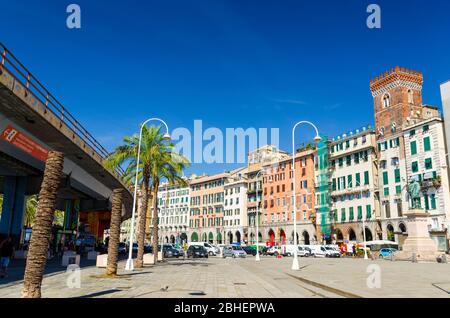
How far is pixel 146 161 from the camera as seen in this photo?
3050cm

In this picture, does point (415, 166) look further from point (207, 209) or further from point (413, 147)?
point (207, 209)

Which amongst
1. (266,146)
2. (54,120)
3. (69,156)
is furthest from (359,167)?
(54,120)

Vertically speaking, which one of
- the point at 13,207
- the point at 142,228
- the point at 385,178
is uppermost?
the point at 385,178

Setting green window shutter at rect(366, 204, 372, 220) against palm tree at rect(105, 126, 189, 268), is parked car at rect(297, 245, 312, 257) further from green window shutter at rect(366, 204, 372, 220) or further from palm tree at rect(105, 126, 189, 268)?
palm tree at rect(105, 126, 189, 268)

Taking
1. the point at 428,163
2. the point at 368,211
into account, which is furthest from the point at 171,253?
the point at 428,163

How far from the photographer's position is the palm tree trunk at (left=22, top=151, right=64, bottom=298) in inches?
436

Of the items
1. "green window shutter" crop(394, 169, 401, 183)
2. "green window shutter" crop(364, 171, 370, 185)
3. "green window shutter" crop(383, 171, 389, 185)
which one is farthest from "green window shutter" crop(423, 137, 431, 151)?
"green window shutter" crop(364, 171, 370, 185)

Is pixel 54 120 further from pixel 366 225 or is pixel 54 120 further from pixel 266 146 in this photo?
pixel 266 146

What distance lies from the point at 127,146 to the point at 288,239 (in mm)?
61366

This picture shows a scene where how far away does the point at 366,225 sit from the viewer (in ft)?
228

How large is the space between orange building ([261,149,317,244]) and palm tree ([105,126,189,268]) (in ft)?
173

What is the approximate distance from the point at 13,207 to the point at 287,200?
2473 inches

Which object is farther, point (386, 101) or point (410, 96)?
point (386, 101)

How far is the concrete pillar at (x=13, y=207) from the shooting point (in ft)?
113
